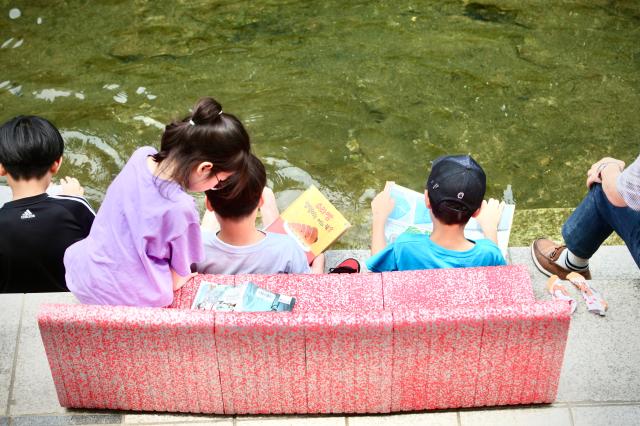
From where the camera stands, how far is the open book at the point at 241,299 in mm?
2840

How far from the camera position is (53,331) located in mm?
2705

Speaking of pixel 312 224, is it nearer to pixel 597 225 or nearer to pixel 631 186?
pixel 597 225

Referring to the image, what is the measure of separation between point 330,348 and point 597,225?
4.97 feet

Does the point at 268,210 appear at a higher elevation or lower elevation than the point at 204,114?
lower

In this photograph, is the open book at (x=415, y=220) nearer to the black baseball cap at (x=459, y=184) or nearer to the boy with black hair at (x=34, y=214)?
the black baseball cap at (x=459, y=184)

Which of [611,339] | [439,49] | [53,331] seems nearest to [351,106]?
[439,49]

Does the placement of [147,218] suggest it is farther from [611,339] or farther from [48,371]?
[611,339]

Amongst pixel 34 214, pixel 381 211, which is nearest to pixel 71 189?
pixel 34 214

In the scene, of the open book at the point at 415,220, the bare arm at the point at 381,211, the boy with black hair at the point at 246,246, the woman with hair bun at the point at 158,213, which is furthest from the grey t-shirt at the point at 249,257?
the open book at the point at 415,220

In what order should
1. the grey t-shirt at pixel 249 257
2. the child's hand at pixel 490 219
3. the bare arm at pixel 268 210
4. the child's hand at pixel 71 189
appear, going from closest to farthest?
the grey t-shirt at pixel 249 257
the child's hand at pixel 490 219
the child's hand at pixel 71 189
the bare arm at pixel 268 210

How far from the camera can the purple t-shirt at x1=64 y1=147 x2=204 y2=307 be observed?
2.61 meters

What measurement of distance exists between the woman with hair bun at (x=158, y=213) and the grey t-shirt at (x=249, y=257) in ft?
0.84

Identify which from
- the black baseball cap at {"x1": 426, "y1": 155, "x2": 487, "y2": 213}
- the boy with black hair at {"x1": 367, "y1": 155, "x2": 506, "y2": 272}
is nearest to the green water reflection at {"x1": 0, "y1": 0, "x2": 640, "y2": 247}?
the boy with black hair at {"x1": 367, "y1": 155, "x2": 506, "y2": 272}

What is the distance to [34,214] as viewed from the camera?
3184mm
